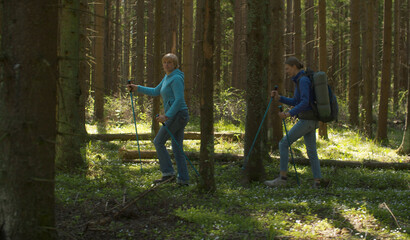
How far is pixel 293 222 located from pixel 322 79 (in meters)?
2.83

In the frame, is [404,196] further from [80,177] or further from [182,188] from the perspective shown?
[80,177]

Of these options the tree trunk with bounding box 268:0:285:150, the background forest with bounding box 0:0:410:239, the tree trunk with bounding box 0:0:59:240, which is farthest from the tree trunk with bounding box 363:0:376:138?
the tree trunk with bounding box 0:0:59:240

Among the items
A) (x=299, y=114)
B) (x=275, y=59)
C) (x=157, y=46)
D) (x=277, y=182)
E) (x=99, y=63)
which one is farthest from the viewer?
(x=99, y=63)

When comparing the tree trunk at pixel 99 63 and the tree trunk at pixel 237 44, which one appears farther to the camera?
the tree trunk at pixel 237 44

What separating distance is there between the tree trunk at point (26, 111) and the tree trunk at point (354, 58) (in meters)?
13.9

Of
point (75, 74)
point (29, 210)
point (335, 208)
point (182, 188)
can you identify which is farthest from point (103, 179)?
point (335, 208)

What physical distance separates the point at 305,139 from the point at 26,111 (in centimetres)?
497

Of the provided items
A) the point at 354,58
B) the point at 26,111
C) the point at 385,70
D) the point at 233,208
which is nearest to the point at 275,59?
the point at 385,70

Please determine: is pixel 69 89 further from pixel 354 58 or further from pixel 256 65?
pixel 354 58

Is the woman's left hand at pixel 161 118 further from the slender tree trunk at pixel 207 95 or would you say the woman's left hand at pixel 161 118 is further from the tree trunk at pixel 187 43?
the tree trunk at pixel 187 43

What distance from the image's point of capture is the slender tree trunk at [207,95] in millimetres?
5945

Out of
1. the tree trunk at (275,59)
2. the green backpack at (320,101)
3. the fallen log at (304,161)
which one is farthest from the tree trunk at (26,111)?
the tree trunk at (275,59)

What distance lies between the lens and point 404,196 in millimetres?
6496

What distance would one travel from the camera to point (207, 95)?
238 inches
